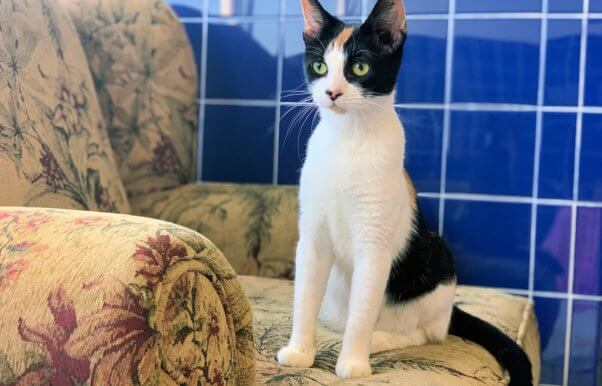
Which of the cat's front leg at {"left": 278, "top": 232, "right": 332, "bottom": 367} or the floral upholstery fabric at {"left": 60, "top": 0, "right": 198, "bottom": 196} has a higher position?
the floral upholstery fabric at {"left": 60, "top": 0, "right": 198, "bottom": 196}

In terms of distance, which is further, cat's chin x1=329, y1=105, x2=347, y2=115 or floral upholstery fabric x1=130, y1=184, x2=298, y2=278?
floral upholstery fabric x1=130, y1=184, x2=298, y2=278

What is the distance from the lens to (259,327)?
4.21ft

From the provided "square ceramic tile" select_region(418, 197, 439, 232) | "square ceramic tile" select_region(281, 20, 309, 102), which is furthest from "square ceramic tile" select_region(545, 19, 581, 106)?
"square ceramic tile" select_region(281, 20, 309, 102)

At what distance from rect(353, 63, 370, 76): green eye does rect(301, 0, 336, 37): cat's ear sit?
0.10m

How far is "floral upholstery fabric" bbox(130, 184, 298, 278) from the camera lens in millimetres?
1696

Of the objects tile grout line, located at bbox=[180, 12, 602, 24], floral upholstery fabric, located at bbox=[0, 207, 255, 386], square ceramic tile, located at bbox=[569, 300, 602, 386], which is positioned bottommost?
square ceramic tile, located at bbox=[569, 300, 602, 386]

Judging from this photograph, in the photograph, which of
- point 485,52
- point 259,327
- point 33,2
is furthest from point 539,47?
point 33,2

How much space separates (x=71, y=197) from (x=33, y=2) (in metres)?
0.37

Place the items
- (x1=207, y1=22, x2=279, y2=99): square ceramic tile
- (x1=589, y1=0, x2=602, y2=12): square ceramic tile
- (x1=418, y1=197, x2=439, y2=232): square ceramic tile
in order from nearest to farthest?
(x1=589, y1=0, x2=602, y2=12): square ceramic tile < (x1=418, y1=197, x2=439, y2=232): square ceramic tile < (x1=207, y1=22, x2=279, y2=99): square ceramic tile

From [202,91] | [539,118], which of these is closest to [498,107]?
[539,118]

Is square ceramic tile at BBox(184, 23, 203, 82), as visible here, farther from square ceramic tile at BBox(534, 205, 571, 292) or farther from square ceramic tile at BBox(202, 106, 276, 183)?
square ceramic tile at BBox(534, 205, 571, 292)

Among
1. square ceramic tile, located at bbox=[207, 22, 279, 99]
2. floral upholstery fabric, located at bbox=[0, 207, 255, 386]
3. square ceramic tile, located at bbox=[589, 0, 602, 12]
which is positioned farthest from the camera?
square ceramic tile, located at bbox=[207, 22, 279, 99]

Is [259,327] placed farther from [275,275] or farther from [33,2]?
[33,2]

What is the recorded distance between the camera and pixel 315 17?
47.3 inches
